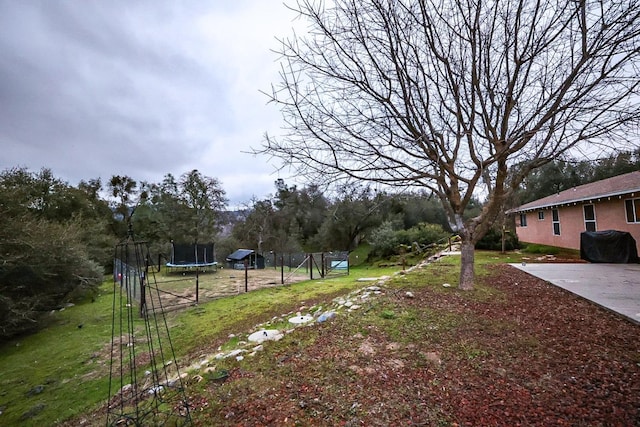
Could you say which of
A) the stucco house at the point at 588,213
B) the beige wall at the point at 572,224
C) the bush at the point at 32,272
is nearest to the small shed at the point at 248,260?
the bush at the point at 32,272

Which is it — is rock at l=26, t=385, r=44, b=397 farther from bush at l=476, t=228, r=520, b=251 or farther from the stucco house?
bush at l=476, t=228, r=520, b=251

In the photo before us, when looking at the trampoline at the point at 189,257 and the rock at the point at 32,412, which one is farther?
the trampoline at the point at 189,257

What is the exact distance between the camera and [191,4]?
14.1 feet

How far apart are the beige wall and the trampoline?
15562 millimetres

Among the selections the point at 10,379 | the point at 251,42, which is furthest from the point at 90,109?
the point at 10,379

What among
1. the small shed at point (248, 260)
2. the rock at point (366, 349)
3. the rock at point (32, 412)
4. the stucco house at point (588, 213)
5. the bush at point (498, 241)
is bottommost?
the rock at point (32, 412)

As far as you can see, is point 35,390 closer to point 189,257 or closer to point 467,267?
point 467,267

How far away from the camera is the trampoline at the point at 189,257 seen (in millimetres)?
13805

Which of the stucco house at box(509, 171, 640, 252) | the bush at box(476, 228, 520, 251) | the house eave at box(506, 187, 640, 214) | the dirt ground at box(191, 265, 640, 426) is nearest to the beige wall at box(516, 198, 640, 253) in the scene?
the stucco house at box(509, 171, 640, 252)

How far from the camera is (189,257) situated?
14.1m

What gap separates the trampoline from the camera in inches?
543

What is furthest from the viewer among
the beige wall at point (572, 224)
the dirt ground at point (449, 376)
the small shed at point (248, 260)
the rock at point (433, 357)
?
the small shed at point (248, 260)

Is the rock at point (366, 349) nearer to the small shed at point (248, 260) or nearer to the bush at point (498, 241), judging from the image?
the small shed at point (248, 260)

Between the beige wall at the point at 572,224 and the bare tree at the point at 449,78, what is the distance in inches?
274
